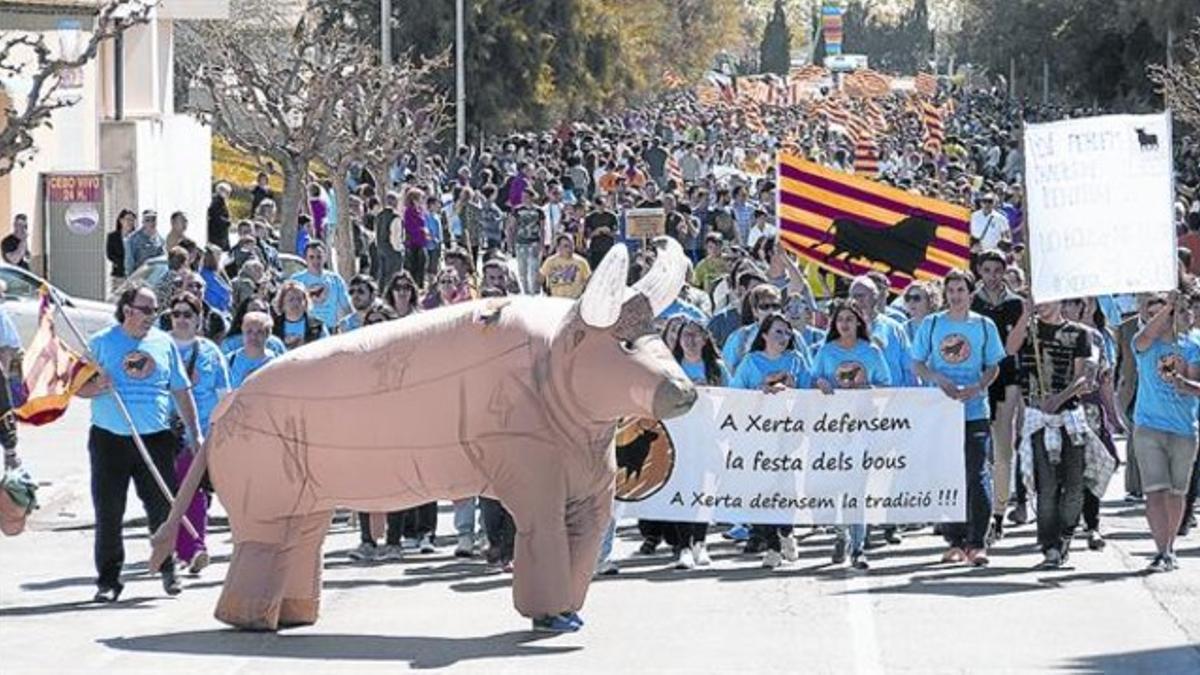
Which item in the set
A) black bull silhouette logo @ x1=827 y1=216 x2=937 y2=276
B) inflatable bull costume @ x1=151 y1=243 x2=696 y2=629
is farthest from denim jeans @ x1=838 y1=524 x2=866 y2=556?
black bull silhouette logo @ x1=827 y1=216 x2=937 y2=276

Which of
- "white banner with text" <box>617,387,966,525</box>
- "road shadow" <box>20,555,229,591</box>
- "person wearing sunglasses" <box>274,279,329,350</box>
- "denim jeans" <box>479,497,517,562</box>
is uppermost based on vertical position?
"person wearing sunglasses" <box>274,279,329,350</box>

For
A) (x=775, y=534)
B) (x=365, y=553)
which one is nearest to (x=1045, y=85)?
(x=775, y=534)

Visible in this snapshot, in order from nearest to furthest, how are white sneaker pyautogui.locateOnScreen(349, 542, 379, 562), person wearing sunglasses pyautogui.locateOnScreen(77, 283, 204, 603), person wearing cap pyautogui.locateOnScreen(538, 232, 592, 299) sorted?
person wearing sunglasses pyautogui.locateOnScreen(77, 283, 204, 603)
white sneaker pyautogui.locateOnScreen(349, 542, 379, 562)
person wearing cap pyautogui.locateOnScreen(538, 232, 592, 299)

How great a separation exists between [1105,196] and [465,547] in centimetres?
423

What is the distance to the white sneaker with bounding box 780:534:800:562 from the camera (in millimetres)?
16453

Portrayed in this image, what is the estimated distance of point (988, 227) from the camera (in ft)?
96.9

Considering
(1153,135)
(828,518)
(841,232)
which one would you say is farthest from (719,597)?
(841,232)

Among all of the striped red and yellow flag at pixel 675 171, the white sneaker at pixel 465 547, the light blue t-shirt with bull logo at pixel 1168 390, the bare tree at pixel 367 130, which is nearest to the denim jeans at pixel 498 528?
the white sneaker at pixel 465 547

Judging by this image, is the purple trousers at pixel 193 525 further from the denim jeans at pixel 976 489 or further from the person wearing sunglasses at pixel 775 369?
the denim jeans at pixel 976 489

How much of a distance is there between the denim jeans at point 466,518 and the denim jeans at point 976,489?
9.04 feet

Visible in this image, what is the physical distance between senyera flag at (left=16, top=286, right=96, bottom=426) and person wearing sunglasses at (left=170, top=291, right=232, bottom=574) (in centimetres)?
91

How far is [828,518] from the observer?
16531mm

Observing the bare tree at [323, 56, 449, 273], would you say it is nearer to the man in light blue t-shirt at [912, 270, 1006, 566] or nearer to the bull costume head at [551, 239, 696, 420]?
the man in light blue t-shirt at [912, 270, 1006, 566]

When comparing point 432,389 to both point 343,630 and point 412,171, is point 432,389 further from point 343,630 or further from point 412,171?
point 412,171
